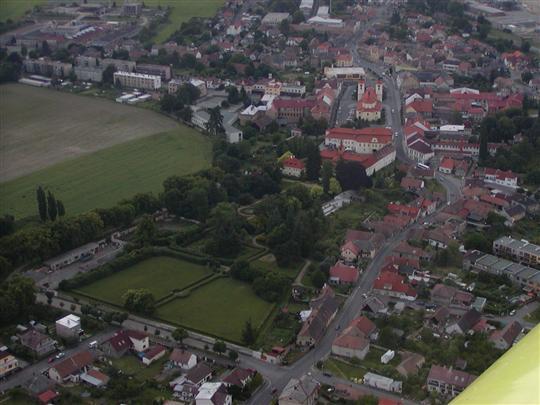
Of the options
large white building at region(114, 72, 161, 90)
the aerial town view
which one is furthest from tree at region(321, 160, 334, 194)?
large white building at region(114, 72, 161, 90)

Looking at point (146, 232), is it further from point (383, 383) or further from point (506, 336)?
point (506, 336)

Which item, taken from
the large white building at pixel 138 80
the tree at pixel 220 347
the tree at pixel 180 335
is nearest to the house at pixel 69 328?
the tree at pixel 180 335

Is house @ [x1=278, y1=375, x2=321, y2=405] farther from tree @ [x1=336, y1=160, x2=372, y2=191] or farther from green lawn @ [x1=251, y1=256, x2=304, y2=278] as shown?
tree @ [x1=336, y1=160, x2=372, y2=191]

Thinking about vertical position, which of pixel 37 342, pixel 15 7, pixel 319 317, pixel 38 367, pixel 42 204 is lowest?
pixel 38 367

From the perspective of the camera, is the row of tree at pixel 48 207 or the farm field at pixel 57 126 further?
the farm field at pixel 57 126

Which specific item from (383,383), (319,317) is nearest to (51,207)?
(319,317)

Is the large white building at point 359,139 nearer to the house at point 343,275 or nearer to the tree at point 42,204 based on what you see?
the house at point 343,275
